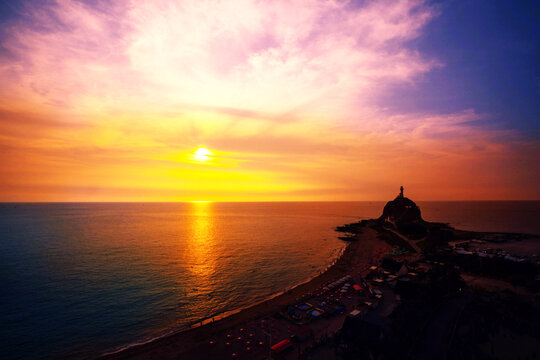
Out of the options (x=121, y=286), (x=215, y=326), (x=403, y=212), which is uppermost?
(x=403, y=212)

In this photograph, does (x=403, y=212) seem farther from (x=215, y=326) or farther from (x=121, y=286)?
(x=121, y=286)

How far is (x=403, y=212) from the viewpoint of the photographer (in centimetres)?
11925

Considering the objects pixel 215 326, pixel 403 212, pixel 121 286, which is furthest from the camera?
pixel 403 212

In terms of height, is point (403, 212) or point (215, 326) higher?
point (403, 212)

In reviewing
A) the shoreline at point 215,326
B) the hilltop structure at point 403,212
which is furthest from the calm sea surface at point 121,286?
the hilltop structure at point 403,212

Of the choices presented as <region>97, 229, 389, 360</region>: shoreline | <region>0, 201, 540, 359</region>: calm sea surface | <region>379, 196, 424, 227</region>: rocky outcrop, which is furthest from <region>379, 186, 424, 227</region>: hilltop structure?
<region>97, 229, 389, 360</region>: shoreline

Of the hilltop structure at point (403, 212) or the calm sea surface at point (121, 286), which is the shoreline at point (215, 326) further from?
the hilltop structure at point (403, 212)

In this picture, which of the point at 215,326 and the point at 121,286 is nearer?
the point at 215,326

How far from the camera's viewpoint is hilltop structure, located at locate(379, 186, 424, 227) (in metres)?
114

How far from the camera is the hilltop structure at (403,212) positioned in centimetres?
11369

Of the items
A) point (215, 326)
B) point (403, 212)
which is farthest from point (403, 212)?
point (215, 326)

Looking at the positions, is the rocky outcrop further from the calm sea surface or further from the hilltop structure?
the calm sea surface

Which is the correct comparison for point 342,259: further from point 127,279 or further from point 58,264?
point 58,264

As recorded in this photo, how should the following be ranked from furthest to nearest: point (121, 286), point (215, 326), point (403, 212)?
point (403, 212), point (121, 286), point (215, 326)
